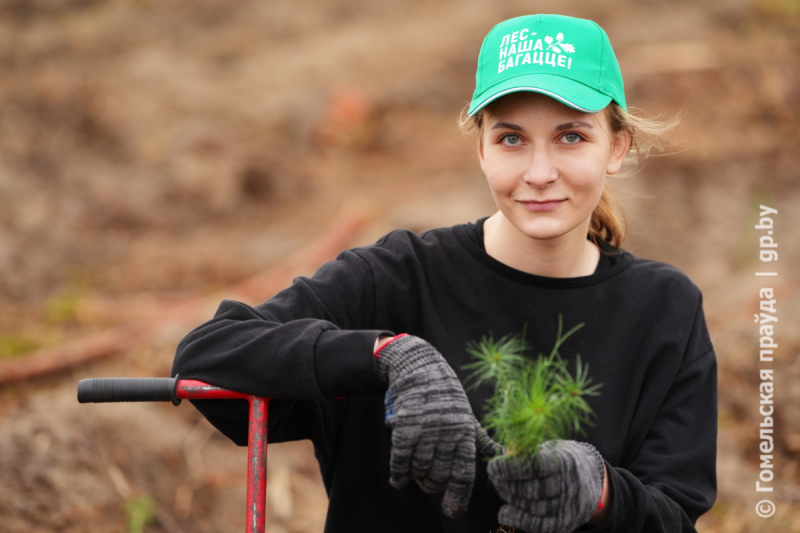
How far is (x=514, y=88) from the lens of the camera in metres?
1.63

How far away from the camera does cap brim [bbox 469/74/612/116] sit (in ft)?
5.32

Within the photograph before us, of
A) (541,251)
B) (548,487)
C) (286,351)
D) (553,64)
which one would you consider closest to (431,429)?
(548,487)

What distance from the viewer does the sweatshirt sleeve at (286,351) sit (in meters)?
1.46

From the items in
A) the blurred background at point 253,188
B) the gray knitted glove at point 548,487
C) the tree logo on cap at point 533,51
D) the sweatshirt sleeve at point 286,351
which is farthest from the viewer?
the blurred background at point 253,188

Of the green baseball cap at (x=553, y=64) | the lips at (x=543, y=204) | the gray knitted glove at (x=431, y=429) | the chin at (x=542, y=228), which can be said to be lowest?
the gray knitted glove at (x=431, y=429)

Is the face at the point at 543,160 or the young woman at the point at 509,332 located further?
the face at the point at 543,160

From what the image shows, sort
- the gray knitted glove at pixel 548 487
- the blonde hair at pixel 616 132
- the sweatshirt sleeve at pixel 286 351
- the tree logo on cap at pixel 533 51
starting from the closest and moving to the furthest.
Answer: the gray knitted glove at pixel 548 487 < the sweatshirt sleeve at pixel 286 351 < the tree logo on cap at pixel 533 51 < the blonde hair at pixel 616 132

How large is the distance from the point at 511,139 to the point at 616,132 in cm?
33

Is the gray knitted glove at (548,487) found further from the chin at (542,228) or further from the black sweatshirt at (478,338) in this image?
the chin at (542,228)

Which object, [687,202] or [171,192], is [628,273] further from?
[171,192]

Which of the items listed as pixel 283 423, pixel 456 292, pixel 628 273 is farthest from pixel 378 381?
pixel 628 273

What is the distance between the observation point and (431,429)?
4.33ft

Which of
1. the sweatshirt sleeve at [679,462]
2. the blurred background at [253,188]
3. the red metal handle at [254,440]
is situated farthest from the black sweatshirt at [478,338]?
the blurred background at [253,188]

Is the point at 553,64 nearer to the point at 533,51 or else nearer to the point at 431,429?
the point at 533,51
